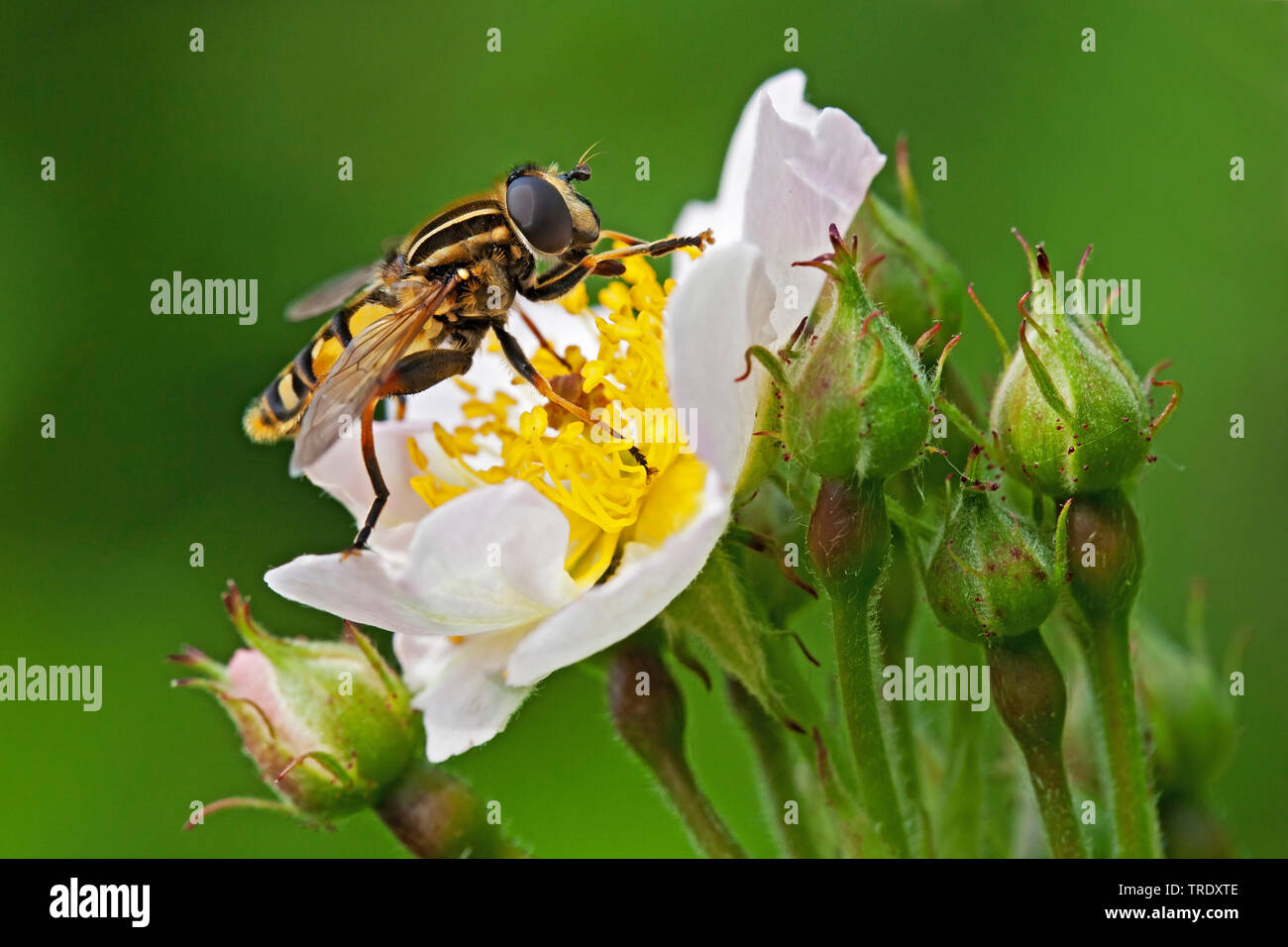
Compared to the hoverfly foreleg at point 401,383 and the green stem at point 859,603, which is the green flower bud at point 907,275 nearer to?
the green stem at point 859,603

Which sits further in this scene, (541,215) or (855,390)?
(541,215)

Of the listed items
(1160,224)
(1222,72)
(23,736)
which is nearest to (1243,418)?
(1160,224)

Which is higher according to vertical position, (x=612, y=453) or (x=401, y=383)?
(x=401, y=383)

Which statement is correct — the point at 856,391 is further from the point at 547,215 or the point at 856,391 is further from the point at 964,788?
the point at 547,215

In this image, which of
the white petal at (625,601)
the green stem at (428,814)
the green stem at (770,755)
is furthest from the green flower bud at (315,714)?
the green stem at (770,755)

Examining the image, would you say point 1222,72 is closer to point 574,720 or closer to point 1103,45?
point 1103,45

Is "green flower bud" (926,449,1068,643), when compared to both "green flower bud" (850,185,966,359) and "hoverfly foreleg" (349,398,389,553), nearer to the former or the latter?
"green flower bud" (850,185,966,359)

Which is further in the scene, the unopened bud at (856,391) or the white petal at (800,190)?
the white petal at (800,190)

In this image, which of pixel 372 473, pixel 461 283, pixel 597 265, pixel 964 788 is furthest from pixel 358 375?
pixel 964 788
